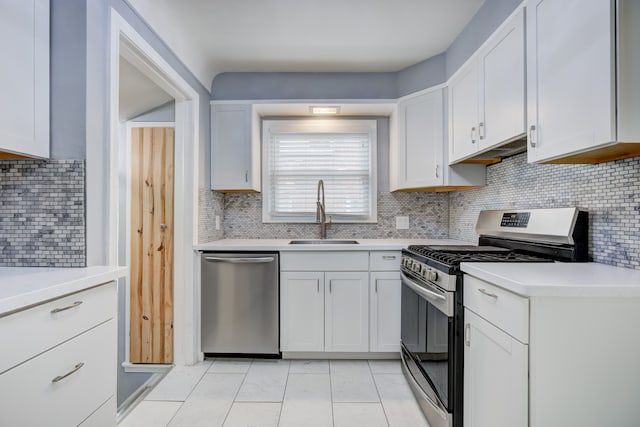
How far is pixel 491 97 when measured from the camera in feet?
6.08

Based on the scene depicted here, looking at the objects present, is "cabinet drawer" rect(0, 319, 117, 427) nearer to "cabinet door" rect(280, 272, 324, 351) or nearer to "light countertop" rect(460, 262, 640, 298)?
"cabinet door" rect(280, 272, 324, 351)

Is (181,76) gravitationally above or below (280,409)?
above

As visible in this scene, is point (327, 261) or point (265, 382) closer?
point (265, 382)

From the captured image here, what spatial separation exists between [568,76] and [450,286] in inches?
38.6

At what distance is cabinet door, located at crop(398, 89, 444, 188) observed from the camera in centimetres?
257

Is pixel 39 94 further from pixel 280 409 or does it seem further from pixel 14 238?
pixel 280 409

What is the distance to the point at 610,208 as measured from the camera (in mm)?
1426

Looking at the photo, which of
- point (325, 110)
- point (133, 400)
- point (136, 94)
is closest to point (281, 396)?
point (133, 400)

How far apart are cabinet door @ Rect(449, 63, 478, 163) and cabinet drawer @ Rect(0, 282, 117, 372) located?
2147 mm

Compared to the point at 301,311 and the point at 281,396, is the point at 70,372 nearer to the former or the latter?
the point at 281,396

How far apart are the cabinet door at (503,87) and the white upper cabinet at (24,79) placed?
6.97 feet

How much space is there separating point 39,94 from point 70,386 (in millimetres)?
1146

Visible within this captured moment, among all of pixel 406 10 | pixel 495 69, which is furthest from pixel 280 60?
pixel 495 69

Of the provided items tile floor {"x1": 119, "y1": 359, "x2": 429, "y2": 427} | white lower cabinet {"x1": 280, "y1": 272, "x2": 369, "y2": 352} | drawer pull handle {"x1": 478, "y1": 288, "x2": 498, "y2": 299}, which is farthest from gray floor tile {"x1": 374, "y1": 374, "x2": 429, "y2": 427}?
drawer pull handle {"x1": 478, "y1": 288, "x2": 498, "y2": 299}
